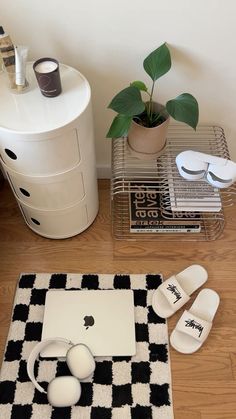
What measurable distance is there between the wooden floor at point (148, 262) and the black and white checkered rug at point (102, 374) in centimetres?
5

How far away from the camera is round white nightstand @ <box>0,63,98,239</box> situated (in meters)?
0.99

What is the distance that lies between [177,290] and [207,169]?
0.45 metres

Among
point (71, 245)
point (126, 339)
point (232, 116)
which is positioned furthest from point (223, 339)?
point (232, 116)

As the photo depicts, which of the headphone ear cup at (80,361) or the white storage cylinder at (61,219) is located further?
the white storage cylinder at (61,219)

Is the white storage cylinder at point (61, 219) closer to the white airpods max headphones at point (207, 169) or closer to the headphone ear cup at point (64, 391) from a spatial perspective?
the white airpods max headphones at point (207, 169)

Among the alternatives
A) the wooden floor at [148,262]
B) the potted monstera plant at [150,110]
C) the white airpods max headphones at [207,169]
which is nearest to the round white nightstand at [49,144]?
the potted monstera plant at [150,110]

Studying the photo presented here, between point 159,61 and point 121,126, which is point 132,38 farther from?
point 121,126

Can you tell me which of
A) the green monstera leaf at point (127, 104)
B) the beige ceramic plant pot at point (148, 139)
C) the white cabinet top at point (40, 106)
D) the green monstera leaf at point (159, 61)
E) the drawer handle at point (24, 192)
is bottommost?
the drawer handle at point (24, 192)

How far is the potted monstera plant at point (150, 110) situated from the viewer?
3.54 ft

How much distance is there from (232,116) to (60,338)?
1047 millimetres

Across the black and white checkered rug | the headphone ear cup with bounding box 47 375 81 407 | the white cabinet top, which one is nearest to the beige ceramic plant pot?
the white cabinet top

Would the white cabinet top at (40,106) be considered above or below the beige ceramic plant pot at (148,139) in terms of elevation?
above

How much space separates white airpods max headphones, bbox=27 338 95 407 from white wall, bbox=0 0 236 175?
35.3 inches

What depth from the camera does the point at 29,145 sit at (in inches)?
39.2
